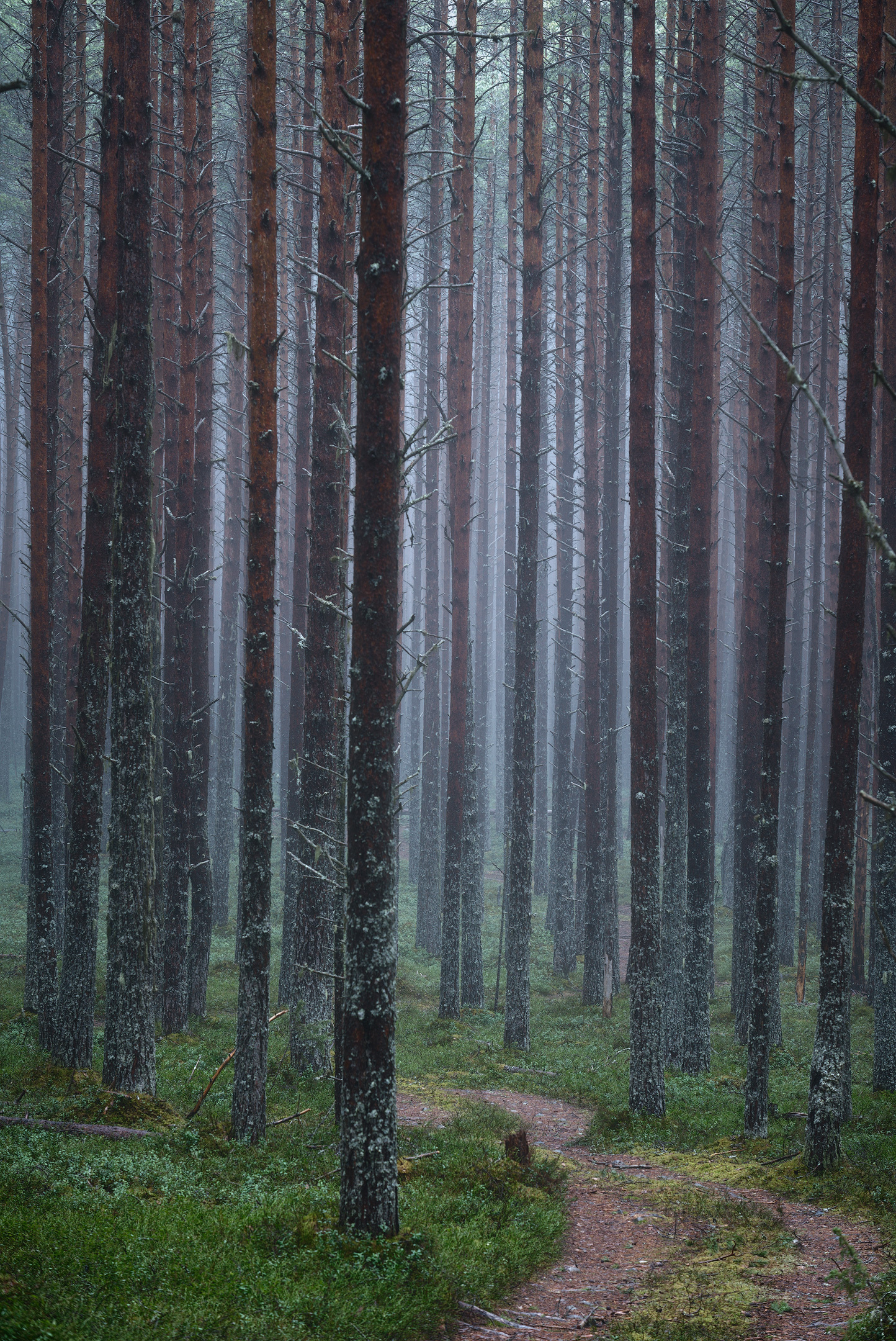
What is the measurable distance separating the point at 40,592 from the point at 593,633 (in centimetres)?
1123

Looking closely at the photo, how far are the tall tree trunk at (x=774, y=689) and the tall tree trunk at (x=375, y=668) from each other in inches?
216

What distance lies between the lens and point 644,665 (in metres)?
11.7

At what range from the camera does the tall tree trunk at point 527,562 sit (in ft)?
48.8

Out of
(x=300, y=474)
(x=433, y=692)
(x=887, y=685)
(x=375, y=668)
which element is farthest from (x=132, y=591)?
(x=433, y=692)

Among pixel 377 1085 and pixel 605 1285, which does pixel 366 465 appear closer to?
pixel 377 1085

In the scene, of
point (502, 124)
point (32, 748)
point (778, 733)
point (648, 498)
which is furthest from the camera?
point (502, 124)

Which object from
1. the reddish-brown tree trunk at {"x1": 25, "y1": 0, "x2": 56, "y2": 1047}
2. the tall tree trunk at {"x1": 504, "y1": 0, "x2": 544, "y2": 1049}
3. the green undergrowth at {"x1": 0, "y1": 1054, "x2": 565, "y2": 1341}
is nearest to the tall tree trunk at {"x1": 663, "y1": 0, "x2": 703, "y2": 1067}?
the tall tree trunk at {"x1": 504, "y1": 0, "x2": 544, "y2": 1049}

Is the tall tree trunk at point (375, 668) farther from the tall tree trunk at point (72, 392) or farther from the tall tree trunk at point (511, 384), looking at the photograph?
the tall tree trunk at point (511, 384)

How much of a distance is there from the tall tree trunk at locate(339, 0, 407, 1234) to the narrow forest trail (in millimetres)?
1365

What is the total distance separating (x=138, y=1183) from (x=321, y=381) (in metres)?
9.32

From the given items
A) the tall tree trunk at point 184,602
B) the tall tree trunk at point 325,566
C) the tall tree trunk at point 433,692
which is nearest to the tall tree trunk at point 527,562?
the tall tree trunk at point 325,566

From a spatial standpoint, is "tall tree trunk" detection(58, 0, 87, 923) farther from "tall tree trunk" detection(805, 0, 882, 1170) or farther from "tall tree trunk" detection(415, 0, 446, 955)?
"tall tree trunk" detection(805, 0, 882, 1170)

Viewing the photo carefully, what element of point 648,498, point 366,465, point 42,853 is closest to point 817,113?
point 648,498

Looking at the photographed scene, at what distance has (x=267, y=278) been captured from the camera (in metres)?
9.60
